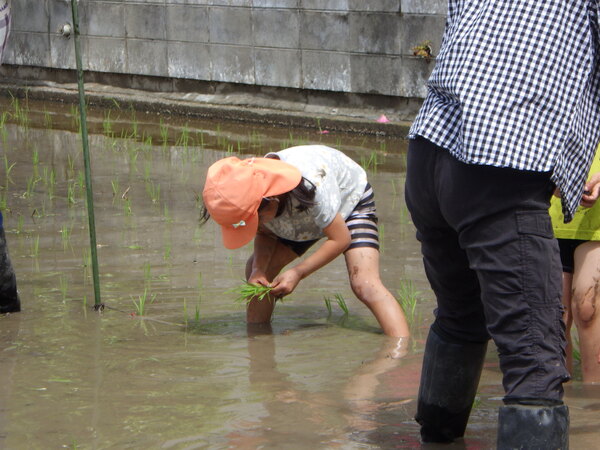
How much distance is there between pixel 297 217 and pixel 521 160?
169 centimetres

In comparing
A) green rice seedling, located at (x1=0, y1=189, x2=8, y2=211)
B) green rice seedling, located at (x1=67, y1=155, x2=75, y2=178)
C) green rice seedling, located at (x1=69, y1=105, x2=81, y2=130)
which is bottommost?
green rice seedling, located at (x1=67, y1=155, x2=75, y2=178)

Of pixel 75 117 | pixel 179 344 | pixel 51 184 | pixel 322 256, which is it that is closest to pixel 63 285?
pixel 179 344

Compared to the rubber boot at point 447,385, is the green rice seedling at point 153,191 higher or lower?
lower

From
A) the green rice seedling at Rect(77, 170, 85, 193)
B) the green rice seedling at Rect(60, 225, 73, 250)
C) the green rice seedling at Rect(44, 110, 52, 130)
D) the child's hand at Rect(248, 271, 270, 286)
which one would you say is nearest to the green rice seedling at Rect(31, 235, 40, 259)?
the green rice seedling at Rect(60, 225, 73, 250)

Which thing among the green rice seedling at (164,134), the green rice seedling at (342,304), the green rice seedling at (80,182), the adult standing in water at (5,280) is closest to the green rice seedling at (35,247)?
the adult standing in water at (5,280)

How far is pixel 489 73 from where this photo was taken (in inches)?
86.5

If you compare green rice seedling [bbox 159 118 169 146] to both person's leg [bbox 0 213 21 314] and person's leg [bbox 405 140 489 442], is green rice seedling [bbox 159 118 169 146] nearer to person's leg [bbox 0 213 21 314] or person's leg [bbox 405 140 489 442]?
person's leg [bbox 0 213 21 314]

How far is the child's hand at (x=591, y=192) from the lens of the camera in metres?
2.75

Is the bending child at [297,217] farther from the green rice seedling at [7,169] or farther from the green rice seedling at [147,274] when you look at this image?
the green rice seedling at [7,169]

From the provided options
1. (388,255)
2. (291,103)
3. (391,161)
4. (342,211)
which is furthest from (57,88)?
(342,211)

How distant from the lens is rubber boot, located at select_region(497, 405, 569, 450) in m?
2.20

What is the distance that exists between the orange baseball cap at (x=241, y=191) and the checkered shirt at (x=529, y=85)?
1.35 m

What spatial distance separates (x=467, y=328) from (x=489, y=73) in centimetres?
65

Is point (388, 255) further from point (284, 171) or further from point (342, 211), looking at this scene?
point (284, 171)
